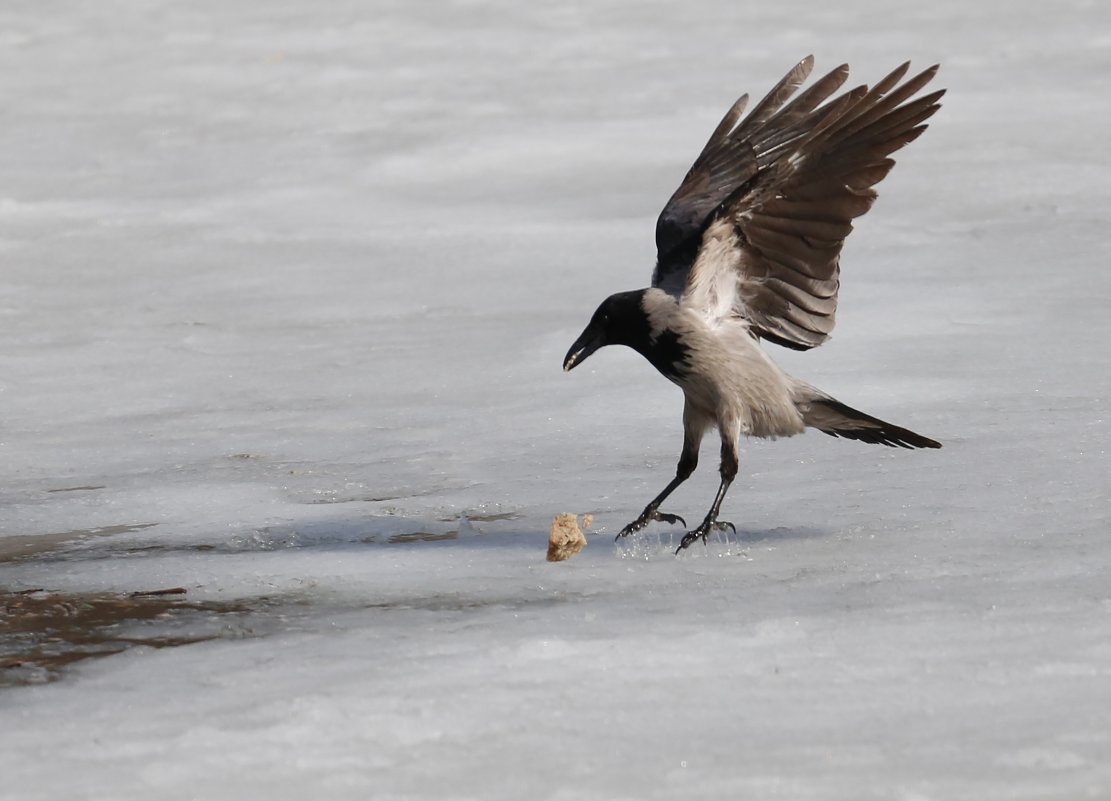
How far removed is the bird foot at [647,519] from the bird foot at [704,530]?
124 millimetres

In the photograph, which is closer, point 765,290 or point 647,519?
point 647,519

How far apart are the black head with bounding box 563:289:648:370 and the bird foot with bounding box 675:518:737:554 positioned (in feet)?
1.89

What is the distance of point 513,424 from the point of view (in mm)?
6184

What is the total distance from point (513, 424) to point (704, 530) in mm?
1422

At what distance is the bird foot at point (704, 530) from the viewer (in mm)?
4772

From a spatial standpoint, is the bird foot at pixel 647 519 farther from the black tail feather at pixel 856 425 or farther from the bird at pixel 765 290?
the black tail feather at pixel 856 425

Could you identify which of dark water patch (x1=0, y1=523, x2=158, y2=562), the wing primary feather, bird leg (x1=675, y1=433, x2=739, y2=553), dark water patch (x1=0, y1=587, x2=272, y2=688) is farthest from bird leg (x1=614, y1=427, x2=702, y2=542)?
dark water patch (x1=0, y1=523, x2=158, y2=562)

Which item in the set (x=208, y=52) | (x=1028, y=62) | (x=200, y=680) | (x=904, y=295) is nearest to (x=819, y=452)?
(x=904, y=295)

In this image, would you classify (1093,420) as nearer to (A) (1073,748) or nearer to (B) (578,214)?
(A) (1073,748)

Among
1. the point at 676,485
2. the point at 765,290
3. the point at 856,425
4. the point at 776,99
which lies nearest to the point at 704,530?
the point at 676,485

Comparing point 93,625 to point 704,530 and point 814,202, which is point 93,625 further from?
point 814,202

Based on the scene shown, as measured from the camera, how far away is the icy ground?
329cm

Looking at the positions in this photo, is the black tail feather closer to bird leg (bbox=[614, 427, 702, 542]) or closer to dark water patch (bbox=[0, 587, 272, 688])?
bird leg (bbox=[614, 427, 702, 542])

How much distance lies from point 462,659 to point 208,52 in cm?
1015
